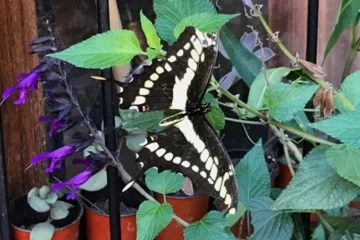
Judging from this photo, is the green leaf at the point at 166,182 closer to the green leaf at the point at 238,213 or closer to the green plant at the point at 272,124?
the green plant at the point at 272,124

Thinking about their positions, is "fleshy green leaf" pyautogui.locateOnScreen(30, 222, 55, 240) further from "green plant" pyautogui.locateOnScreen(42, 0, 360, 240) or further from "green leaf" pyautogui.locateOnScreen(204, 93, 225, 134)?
"green leaf" pyautogui.locateOnScreen(204, 93, 225, 134)

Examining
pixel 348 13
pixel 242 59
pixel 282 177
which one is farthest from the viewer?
pixel 282 177

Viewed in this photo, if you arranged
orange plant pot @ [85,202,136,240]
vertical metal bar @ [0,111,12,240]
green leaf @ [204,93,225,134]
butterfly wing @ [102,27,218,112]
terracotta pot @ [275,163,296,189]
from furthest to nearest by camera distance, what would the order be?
terracotta pot @ [275,163,296,189], orange plant pot @ [85,202,136,240], vertical metal bar @ [0,111,12,240], green leaf @ [204,93,225,134], butterfly wing @ [102,27,218,112]

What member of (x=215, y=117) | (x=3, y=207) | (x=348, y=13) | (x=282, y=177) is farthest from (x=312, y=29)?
(x=282, y=177)

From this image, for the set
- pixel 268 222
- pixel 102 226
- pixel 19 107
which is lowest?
pixel 102 226

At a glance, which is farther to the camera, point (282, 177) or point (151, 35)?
point (282, 177)

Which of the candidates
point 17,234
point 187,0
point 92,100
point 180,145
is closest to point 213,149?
point 180,145

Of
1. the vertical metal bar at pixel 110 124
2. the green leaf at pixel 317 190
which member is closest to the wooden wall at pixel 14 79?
the vertical metal bar at pixel 110 124

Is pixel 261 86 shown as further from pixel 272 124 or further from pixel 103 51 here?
pixel 103 51

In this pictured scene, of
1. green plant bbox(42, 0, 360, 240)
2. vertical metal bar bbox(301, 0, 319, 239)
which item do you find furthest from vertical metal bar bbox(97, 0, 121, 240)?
vertical metal bar bbox(301, 0, 319, 239)
